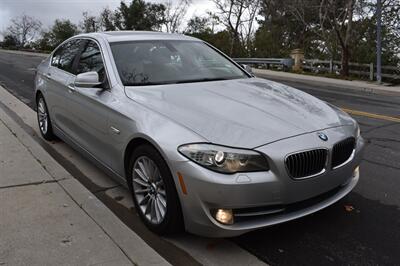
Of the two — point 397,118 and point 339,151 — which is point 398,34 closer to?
point 397,118

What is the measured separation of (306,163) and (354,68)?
20.1m

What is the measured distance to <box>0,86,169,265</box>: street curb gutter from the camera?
130 inches

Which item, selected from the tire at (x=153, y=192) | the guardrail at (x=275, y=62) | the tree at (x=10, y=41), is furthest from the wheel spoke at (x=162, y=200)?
the tree at (x=10, y=41)

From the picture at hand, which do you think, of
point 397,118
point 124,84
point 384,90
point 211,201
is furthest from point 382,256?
point 384,90

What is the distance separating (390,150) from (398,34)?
16980mm

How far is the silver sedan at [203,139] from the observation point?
3150 millimetres

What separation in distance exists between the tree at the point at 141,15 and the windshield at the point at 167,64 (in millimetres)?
47452

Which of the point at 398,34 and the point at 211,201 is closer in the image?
the point at 211,201

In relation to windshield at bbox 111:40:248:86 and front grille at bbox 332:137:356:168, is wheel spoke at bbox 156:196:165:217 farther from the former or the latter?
front grille at bbox 332:137:356:168

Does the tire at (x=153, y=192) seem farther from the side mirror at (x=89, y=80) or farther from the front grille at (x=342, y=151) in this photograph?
the front grille at (x=342, y=151)

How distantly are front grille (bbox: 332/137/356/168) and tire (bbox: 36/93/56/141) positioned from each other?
13.7 feet

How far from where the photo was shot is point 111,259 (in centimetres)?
322

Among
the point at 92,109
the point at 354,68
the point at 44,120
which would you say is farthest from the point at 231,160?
the point at 354,68

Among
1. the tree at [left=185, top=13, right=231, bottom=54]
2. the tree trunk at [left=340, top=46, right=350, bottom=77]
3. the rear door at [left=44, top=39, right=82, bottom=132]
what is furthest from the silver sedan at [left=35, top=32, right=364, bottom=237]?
the tree at [left=185, top=13, right=231, bottom=54]
